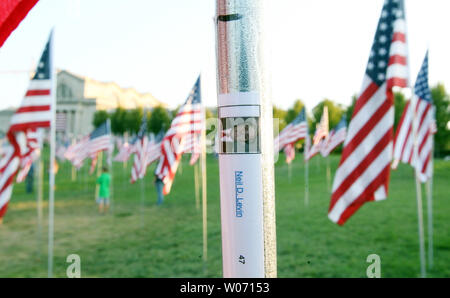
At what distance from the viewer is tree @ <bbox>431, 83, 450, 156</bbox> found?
39.2m

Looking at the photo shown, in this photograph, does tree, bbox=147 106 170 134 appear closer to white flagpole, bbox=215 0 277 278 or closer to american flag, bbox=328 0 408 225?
american flag, bbox=328 0 408 225

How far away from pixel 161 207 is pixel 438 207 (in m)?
10.5

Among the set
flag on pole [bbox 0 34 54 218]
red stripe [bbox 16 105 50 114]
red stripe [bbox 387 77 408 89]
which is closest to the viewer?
red stripe [bbox 387 77 408 89]

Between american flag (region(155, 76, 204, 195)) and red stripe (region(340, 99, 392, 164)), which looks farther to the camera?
american flag (region(155, 76, 204, 195))

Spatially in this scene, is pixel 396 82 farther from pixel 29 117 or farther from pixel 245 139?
pixel 29 117

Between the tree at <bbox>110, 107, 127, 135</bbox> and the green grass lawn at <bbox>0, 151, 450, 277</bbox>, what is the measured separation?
57.9m

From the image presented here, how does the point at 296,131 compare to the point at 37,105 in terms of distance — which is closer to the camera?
the point at 37,105

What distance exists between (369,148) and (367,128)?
9.8 inches

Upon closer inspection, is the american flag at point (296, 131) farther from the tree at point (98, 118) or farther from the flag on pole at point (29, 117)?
the tree at point (98, 118)

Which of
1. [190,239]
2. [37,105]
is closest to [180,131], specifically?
[37,105]

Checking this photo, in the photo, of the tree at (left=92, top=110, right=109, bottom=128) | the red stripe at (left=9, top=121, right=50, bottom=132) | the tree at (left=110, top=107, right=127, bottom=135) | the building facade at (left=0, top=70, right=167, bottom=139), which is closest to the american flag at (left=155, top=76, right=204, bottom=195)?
the red stripe at (left=9, top=121, right=50, bottom=132)

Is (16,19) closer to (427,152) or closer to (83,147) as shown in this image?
(427,152)

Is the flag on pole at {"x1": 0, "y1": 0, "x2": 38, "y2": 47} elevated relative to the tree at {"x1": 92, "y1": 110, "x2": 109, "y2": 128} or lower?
lower

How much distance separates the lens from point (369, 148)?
5051mm
